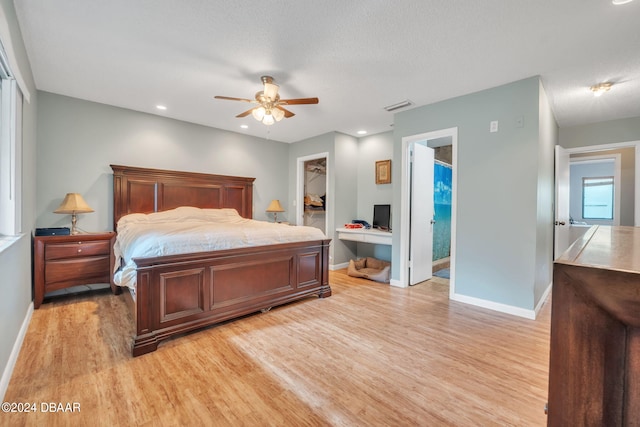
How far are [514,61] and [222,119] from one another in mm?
3842

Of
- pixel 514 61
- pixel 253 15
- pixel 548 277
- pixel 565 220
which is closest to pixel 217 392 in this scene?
pixel 253 15

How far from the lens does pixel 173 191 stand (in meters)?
4.30

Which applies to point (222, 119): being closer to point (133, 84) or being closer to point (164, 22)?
point (133, 84)

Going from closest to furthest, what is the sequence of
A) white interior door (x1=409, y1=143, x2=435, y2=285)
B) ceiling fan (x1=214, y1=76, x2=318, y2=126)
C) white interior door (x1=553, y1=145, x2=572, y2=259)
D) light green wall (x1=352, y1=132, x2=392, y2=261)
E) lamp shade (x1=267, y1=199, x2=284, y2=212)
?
ceiling fan (x1=214, y1=76, x2=318, y2=126)
white interior door (x1=553, y1=145, x2=572, y2=259)
white interior door (x1=409, y1=143, x2=435, y2=285)
light green wall (x1=352, y1=132, x2=392, y2=261)
lamp shade (x1=267, y1=199, x2=284, y2=212)

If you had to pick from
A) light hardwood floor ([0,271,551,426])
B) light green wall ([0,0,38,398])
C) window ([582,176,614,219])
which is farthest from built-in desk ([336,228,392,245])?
window ([582,176,614,219])

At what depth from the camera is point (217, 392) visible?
1.70 meters

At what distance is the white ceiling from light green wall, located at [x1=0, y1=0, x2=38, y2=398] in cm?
20

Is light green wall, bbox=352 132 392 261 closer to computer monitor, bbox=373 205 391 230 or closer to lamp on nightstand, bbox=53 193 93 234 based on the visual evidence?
computer monitor, bbox=373 205 391 230

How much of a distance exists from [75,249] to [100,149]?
1.42 m

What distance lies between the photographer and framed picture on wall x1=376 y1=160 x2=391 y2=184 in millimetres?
4855

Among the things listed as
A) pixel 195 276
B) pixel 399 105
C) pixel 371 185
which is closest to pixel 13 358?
pixel 195 276

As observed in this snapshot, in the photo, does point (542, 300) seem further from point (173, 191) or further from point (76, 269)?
point (76, 269)

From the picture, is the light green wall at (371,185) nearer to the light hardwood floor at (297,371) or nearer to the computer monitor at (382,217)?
the computer monitor at (382,217)

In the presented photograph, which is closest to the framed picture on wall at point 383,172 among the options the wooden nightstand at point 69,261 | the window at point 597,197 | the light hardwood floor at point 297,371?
the light hardwood floor at point 297,371
